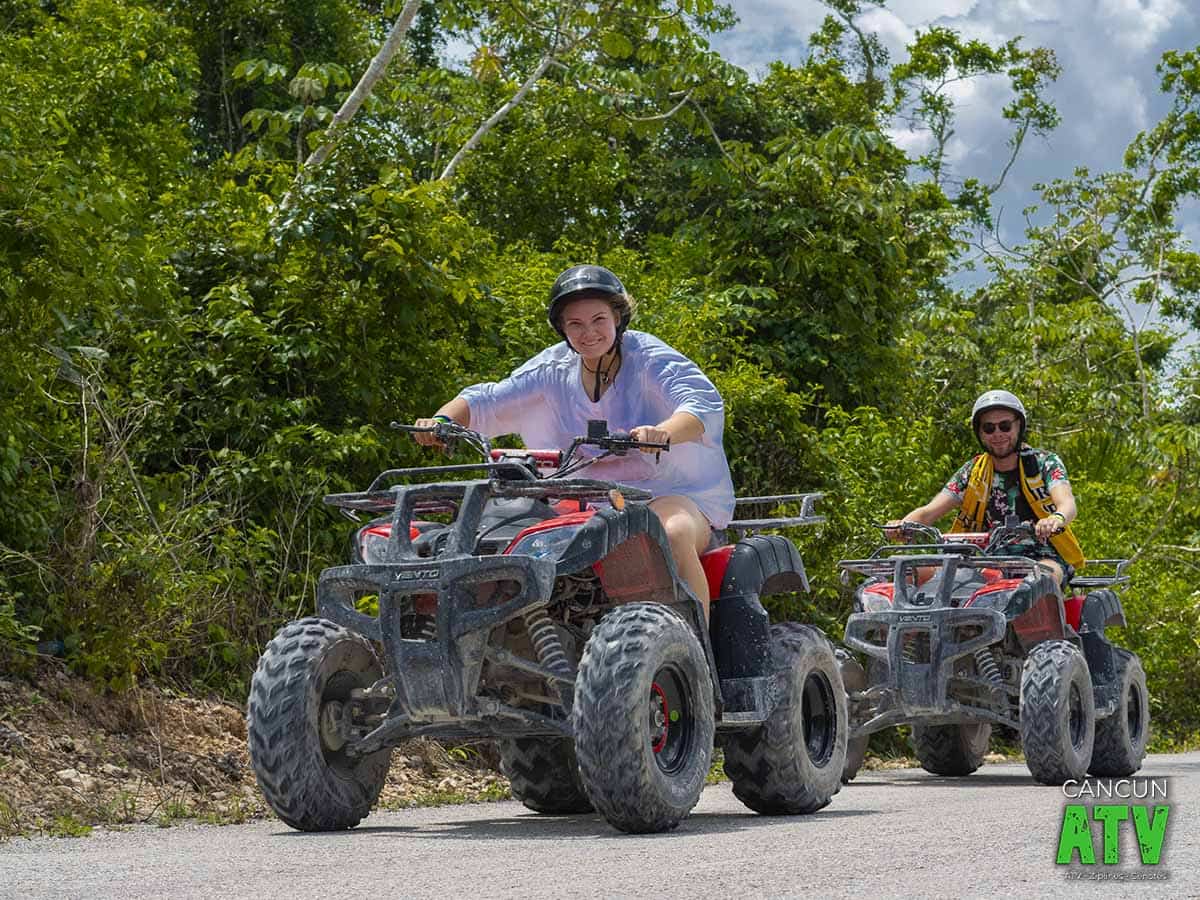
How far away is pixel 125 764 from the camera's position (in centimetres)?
784

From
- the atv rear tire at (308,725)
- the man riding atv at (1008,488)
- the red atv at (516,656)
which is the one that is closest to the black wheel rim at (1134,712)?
the man riding atv at (1008,488)

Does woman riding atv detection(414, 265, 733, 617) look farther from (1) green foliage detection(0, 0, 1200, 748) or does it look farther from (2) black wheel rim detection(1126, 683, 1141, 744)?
(2) black wheel rim detection(1126, 683, 1141, 744)

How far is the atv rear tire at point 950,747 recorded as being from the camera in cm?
1137

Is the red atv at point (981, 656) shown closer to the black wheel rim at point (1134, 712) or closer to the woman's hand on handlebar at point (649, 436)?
the black wheel rim at point (1134, 712)

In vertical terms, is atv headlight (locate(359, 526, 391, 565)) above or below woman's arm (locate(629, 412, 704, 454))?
below

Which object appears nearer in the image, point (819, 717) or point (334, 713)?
point (334, 713)

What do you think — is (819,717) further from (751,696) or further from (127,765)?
(127,765)

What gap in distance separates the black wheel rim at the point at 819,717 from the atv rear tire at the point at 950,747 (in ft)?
13.0

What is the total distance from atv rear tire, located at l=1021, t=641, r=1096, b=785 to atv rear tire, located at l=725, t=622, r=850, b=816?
8.41 ft

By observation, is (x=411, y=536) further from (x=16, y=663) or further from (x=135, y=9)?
(x=135, y=9)

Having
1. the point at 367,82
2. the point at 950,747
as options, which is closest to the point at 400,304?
the point at 367,82

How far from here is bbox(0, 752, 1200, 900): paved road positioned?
4.34m

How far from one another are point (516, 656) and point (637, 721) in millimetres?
531

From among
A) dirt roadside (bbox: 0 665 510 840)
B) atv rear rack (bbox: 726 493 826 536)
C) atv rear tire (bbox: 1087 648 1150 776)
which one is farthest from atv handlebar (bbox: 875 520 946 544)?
dirt roadside (bbox: 0 665 510 840)
